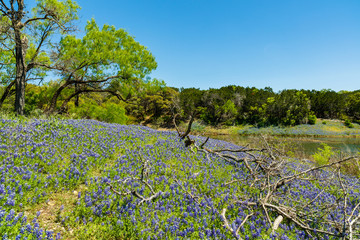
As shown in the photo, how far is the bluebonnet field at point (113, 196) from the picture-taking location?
3.41 meters

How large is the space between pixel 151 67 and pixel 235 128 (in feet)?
153

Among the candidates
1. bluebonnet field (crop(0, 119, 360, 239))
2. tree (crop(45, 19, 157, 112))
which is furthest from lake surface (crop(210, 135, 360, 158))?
tree (crop(45, 19, 157, 112))

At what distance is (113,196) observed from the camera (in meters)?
4.26

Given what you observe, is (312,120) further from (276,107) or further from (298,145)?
(298,145)

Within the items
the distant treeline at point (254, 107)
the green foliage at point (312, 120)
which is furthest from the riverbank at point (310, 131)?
the distant treeline at point (254, 107)

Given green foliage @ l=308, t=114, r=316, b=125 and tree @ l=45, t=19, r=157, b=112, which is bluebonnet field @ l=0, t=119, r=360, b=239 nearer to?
tree @ l=45, t=19, r=157, b=112

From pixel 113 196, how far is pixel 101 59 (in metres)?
17.1

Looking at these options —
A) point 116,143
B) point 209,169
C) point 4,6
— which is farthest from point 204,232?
point 4,6

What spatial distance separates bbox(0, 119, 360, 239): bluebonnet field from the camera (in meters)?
3.41

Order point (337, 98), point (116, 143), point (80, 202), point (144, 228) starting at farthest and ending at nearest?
point (337, 98) < point (116, 143) < point (80, 202) < point (144, 228)

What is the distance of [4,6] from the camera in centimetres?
1294

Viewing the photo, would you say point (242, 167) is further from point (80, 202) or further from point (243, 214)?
point (80, 202)

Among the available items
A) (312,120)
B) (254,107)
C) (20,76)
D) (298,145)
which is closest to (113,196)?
(20,76)

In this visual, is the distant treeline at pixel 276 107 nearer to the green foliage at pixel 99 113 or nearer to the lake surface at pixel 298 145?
the lake surface at pixel 298 145
